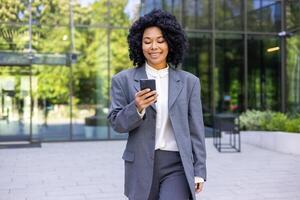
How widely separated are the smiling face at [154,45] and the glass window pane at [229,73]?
13972 mm

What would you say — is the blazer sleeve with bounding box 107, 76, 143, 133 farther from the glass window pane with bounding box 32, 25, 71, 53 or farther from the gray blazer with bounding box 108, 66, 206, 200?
the glass window pane with bounding box 32, 25, 71, 53

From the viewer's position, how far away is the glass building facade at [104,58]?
14.4 m

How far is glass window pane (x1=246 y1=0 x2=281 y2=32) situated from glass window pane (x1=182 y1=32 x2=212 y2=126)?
182 cm

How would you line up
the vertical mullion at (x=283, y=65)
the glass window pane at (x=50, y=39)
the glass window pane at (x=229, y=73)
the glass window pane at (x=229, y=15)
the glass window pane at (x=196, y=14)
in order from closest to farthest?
the glass window pane at (x=50, y=39), the glass window pane at (x=196, y=14), the glass window pane at (x=229, y=15), the glass window pane at (x=229, y=73), the vertical mullion at (x=283, y=65)

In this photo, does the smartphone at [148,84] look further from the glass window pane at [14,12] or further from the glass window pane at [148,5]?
the glass window pane at [148,5]

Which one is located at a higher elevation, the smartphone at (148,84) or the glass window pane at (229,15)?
the glass window pane at (229,15)

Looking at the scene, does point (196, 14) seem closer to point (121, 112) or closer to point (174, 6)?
point (174, 6)

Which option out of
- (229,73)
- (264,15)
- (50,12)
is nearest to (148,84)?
(50,12)

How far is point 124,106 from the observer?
8.77 ft

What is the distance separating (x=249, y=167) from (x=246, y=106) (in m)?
7.43

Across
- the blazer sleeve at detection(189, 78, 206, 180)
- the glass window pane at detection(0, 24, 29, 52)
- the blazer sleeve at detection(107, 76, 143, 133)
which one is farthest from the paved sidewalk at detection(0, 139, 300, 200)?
the blazer sleeve at detection(107, 76, 143, 133)

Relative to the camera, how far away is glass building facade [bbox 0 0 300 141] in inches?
567

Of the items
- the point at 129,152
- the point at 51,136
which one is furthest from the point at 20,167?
the point at 129,152

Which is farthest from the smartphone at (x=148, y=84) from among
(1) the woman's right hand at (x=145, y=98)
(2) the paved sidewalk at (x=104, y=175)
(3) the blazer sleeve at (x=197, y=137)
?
(2) the paved sidewalk at (x=104, y=175)
